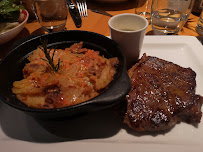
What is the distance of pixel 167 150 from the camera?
1403 mm

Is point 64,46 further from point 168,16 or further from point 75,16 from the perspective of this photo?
point 168,16

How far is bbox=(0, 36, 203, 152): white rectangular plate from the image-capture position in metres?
1.43

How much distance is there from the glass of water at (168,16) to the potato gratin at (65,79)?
1.52 m

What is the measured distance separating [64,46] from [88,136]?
1.08 metres

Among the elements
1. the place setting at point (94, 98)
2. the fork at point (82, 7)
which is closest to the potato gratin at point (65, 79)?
the place setting at point (94, 98)

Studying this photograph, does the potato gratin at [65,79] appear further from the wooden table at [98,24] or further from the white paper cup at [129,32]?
the wooden table at [98,24]

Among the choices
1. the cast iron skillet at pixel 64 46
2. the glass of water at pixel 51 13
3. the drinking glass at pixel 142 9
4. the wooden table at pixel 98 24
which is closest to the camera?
the cast iron skillet at pixel 64 46

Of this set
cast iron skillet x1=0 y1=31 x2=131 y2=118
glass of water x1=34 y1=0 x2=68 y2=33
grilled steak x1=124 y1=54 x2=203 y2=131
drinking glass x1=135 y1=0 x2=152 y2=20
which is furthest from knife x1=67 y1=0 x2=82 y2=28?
grilled steak x1=124 y1=54 x2=203 y2=131

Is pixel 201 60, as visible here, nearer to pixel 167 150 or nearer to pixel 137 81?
pixel 137 81

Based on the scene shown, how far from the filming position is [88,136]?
1.56 m

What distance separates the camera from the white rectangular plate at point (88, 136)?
1431mm

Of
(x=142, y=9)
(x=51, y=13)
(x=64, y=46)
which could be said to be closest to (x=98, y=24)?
(x=51, y=13)

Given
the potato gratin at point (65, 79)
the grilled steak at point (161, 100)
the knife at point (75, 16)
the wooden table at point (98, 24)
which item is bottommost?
the wooden table at point (98, 24)

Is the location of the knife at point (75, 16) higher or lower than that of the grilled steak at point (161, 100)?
lower
